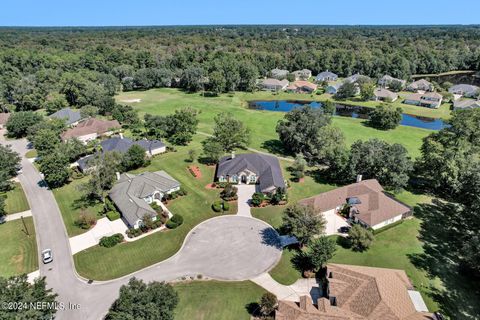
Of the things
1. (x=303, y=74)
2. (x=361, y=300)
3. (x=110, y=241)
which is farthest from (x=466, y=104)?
(x=110, y=241)

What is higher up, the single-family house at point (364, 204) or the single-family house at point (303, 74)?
the single-family house at point (303, 74)

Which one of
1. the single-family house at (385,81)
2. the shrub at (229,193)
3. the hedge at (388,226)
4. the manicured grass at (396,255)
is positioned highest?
the single-family house at (385,81)

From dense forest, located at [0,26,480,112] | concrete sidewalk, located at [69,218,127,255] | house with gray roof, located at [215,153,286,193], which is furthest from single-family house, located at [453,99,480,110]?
concrete sidewalk, located at [69,218,127,255]

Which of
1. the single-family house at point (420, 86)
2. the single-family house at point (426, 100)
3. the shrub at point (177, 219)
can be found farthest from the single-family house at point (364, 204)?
the single-family house at point (420, 86)

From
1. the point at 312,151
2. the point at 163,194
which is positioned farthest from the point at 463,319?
the point at 163,194

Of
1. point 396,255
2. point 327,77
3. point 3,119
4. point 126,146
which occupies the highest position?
point 327,77

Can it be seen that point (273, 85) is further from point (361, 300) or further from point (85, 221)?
point (361, 300)

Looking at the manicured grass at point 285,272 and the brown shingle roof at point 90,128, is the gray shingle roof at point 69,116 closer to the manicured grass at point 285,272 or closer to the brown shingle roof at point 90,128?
the brown shingle roof at point 90,128
